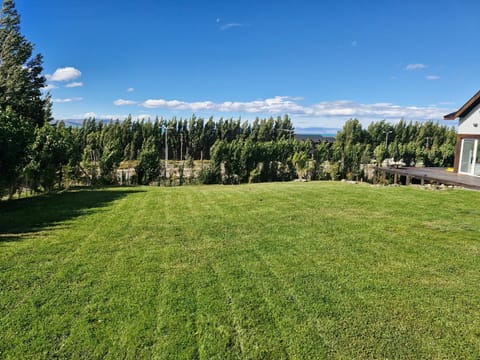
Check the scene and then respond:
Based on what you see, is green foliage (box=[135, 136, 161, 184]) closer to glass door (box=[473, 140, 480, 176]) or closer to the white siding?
the white siding

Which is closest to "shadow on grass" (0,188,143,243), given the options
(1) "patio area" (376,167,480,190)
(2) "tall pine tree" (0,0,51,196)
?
(2) "tall pine tree" (0,0,51,196)

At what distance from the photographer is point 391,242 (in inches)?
205

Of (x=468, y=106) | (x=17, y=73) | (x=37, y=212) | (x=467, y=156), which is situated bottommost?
(x=37, y=212)

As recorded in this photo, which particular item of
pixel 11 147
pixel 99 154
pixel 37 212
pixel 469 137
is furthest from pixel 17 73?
pixel 469 137

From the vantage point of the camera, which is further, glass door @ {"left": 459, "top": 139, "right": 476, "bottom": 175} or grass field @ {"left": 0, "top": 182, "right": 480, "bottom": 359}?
glass door @ {"left": 459, "top": 139, "right": 476, "bottom": 175}

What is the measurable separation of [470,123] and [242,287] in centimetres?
1750

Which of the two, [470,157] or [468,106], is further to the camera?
[470,157]

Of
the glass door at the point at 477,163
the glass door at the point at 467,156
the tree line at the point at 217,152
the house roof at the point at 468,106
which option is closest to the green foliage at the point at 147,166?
the tree line at the point at 217,152

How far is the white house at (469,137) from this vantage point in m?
15.6

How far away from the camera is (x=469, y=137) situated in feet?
53.0

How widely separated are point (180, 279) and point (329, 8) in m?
15.1

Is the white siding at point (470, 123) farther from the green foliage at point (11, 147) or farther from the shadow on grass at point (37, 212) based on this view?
the green foliage at point (11, 147)

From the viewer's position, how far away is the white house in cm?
1562

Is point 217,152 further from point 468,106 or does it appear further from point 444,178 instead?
point 468,106
